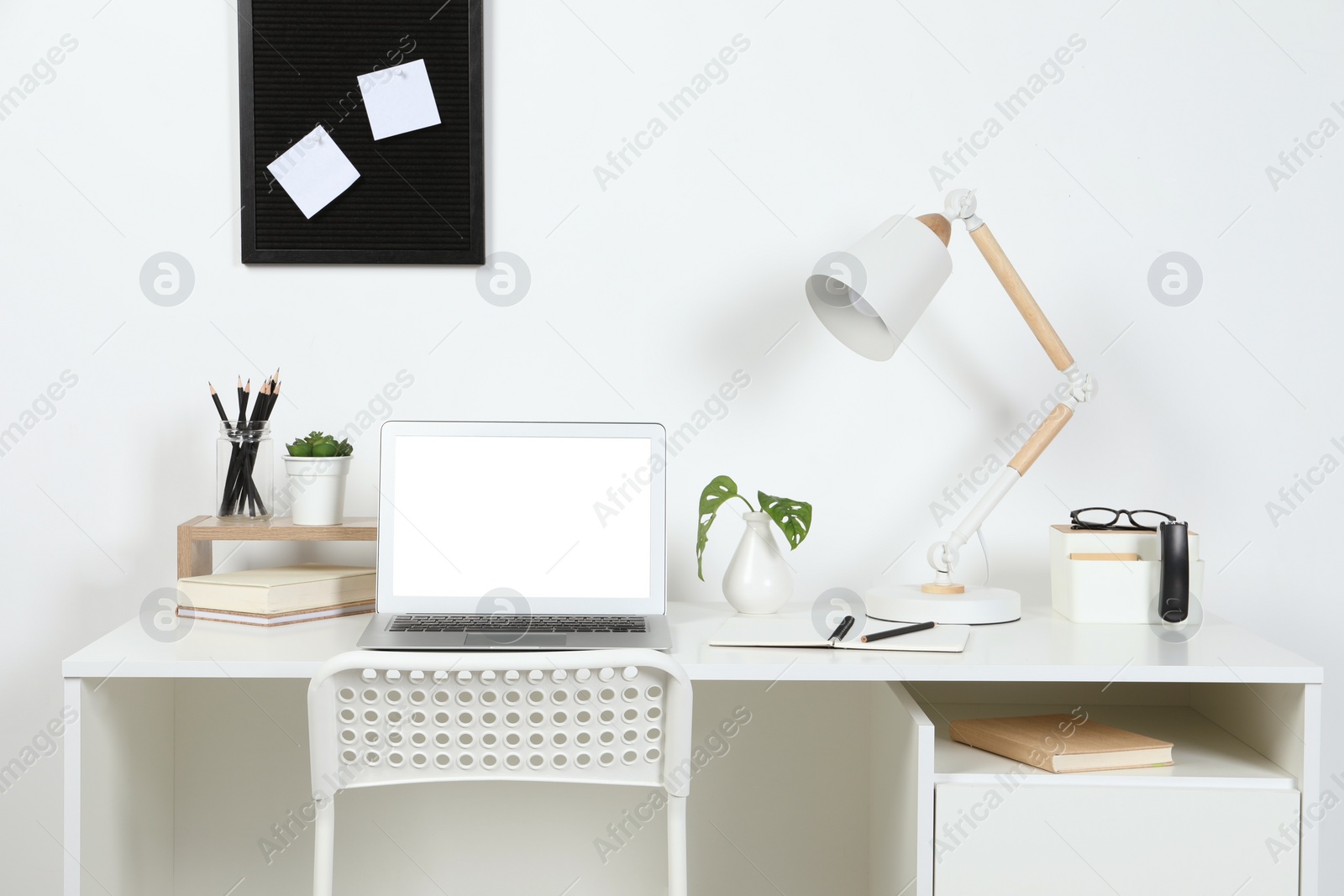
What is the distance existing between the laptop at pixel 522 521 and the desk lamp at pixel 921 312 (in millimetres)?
328

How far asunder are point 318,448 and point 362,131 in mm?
552

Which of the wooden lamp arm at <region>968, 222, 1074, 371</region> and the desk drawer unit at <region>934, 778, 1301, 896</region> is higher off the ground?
the wooden lamp arm at <region>968, 222, 1074, 371</region>

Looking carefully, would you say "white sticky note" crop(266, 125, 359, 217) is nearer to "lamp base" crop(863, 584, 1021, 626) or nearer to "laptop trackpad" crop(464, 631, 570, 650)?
"laptop trackpad" crop(464, 631, 570, 650)

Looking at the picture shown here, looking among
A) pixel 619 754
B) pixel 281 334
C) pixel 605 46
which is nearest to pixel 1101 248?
pixel 605 46

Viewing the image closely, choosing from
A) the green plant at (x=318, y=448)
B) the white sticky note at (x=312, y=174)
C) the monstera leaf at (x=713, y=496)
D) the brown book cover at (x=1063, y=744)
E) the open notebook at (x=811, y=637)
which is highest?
the white sticky note at (x=312, y=174)

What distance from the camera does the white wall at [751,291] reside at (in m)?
1.67

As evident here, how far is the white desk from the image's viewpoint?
1.18 meters

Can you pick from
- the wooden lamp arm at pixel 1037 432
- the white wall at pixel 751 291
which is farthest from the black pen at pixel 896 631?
the white wall at pixel 751 291

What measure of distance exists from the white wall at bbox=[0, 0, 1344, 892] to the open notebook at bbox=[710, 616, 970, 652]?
0.30 metres

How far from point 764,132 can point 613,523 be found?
74 cm

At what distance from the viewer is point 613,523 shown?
142 centimetres

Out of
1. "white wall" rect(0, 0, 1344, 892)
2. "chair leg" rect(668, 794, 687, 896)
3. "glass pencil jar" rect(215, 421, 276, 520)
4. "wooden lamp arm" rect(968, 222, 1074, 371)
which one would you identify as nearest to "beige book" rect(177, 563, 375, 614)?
"glass pencil jar" rect(215, 421, 276, 520)

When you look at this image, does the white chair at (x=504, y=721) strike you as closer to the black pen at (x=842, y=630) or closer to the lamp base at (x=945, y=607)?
the black pen at (x=842, y=630)

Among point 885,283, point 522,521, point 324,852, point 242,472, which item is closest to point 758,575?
point 522,521
